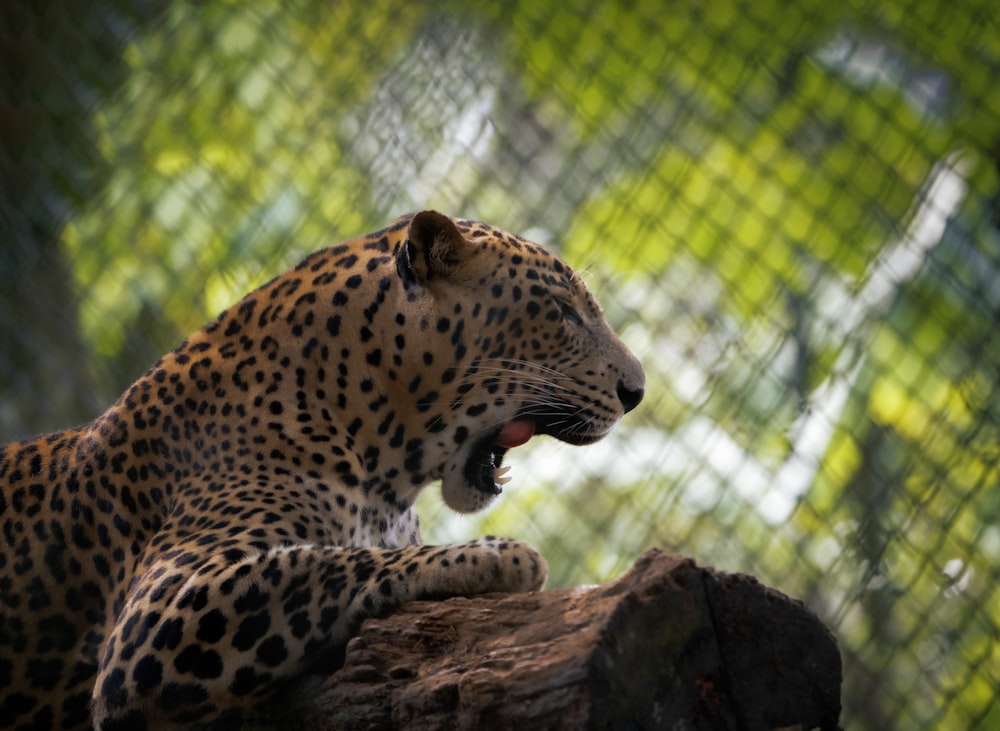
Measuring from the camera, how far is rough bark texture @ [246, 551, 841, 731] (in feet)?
7.34

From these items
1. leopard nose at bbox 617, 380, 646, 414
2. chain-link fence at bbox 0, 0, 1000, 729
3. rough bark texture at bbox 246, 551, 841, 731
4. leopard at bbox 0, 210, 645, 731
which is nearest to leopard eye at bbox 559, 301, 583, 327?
leopard at bbox 0, 210, 645, 731

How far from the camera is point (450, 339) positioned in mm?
3627

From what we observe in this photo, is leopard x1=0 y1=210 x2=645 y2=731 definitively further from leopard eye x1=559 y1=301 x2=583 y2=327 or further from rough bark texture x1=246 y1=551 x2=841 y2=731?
rough bark texture x1=246 y1=551 x2=841 y2=731

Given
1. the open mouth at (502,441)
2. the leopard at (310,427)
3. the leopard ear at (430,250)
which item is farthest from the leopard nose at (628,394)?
the leopard ear at (430,250)

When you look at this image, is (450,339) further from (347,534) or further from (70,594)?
(70,594)

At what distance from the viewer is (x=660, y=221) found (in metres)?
6.39

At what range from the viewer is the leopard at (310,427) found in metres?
3.44

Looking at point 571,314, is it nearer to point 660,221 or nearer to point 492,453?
point 492,453

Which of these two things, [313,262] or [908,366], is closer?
[313,262]

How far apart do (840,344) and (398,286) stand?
10.1 feet

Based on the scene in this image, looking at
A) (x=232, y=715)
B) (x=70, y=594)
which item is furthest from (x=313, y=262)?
(x=232, y=715)

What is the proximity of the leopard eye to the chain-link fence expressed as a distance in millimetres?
1980

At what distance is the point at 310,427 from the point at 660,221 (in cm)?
328

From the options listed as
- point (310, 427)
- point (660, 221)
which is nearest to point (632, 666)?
point (310, 427)
